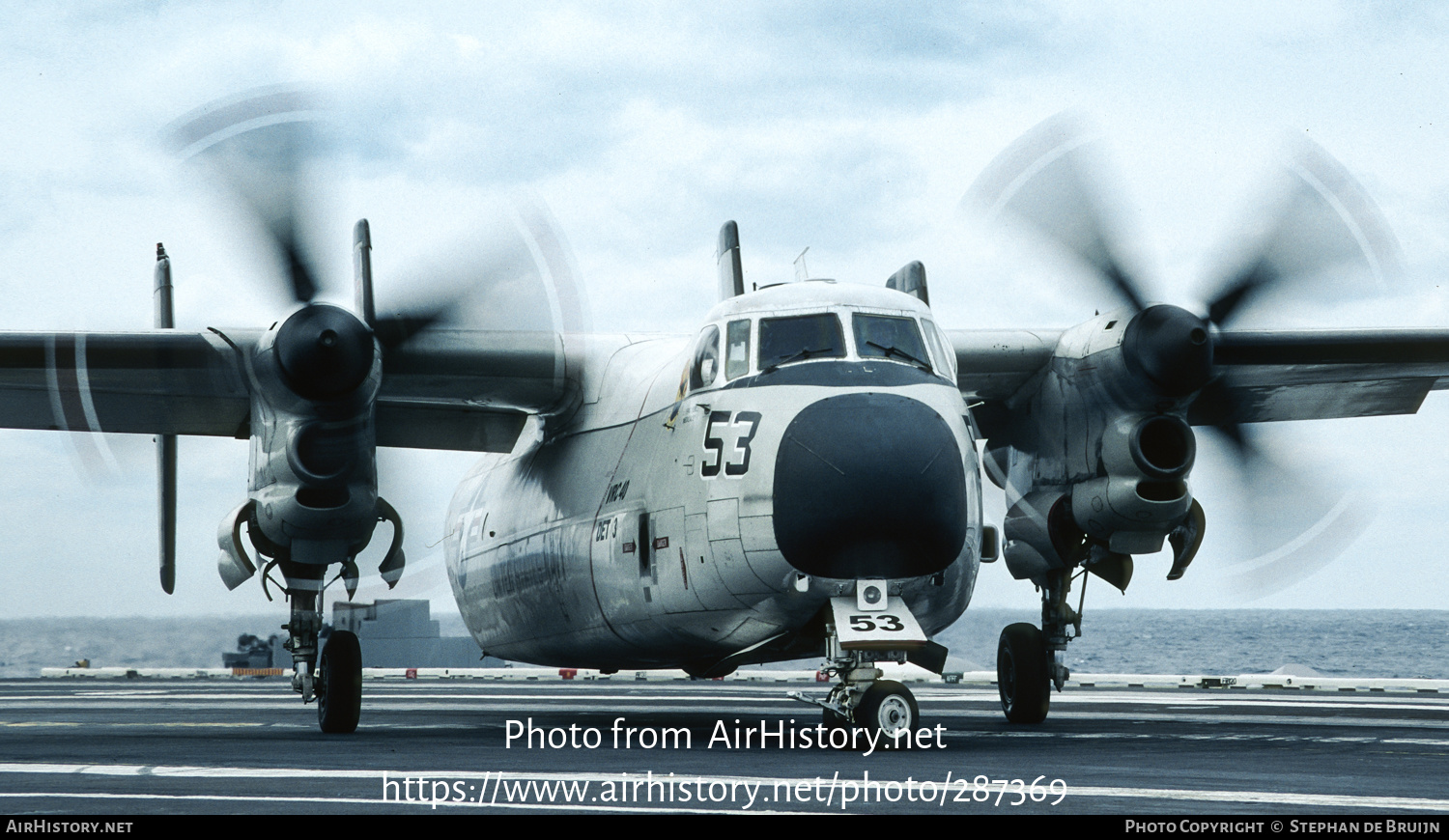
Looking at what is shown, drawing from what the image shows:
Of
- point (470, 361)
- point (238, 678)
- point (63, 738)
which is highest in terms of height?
point (238, 678)

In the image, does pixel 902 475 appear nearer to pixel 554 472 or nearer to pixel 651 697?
pixel 554 472

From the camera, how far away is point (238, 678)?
1583 inches

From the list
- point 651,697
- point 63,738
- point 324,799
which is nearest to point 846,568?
point 324,799

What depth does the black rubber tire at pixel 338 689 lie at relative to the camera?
16.0 m

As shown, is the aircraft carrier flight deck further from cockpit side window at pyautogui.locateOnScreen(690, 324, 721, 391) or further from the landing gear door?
cockpit side window at pyautogui.locateOnScreen(690, 324, 721, 391)

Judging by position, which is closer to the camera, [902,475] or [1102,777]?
[1102,777]

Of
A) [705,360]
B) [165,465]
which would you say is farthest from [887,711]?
[165,465]

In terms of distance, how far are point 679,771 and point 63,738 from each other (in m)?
8.76

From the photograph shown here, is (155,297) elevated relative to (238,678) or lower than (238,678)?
lower

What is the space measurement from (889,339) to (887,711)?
130 inches

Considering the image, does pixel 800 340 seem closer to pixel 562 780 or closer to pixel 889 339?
pixel 889 339

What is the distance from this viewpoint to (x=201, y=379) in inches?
647

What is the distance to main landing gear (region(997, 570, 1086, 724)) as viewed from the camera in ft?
54.1

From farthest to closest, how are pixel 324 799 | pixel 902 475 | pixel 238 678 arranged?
pixel 238 678
pixel 902 475
pixel 324 799
